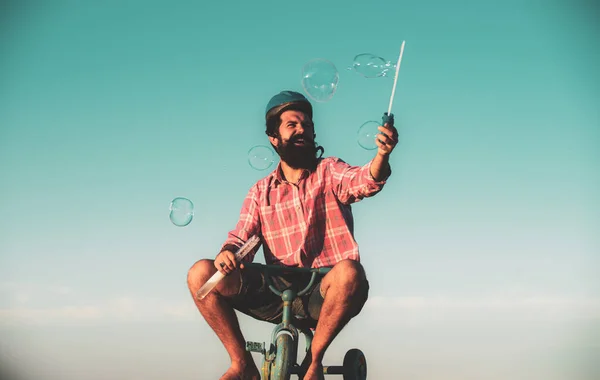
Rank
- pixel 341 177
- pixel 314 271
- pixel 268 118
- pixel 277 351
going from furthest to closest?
1. pixel 268 118
2. pixel 341 177
3. pixel 314 271
4. pixel 277 351

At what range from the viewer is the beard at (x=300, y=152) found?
14.1 feet

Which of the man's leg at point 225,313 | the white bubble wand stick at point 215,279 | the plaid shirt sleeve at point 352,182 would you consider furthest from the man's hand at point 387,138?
the man's leg at point 225,313

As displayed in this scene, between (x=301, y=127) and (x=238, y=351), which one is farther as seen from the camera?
(x=301, y=127)

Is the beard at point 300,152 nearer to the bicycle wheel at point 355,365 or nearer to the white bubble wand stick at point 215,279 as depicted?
the white bubble wand stick at point 215,279

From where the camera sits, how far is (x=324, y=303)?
3.73 m

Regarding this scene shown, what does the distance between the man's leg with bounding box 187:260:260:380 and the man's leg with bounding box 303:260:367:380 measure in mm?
445

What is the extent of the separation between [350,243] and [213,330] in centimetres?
108

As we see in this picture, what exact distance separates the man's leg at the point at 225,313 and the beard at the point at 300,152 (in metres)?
0.93

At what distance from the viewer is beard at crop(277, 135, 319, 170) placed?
431cm

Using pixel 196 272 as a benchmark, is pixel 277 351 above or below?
below

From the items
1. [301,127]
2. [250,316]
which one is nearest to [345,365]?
[250,316]

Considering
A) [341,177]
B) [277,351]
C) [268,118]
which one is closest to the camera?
[277,351]

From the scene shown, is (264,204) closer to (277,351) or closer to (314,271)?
(314,271)

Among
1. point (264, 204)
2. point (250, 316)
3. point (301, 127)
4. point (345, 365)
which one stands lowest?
point (345, 365)
